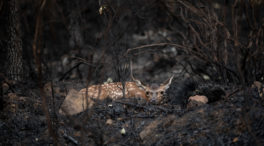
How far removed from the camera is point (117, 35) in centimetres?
698

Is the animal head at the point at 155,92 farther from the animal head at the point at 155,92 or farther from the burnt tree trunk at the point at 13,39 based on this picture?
the burnt tree trunk at the point at 13,39

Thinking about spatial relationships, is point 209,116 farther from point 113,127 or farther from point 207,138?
point 113,127

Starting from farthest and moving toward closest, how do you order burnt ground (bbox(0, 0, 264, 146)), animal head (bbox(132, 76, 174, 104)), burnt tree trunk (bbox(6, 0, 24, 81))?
burnt tree trunk (bbox(6, 0, 24, 81))
animal head (bbox(132, 76, 174, 104))
burnt ground (bbox(0, 0, 264, 146))

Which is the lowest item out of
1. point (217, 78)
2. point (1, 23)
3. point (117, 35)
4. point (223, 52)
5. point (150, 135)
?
point (150, 135)

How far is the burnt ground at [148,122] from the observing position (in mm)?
4082

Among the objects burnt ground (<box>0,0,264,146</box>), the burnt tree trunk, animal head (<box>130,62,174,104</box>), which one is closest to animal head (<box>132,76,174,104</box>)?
animal head (<box>130,62,174,104</box>)

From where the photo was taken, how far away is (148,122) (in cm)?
497

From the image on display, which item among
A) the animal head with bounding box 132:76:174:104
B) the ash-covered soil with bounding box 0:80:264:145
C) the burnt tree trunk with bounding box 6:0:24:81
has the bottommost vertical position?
the ash-covered soil with bounding box 0:80:264:145

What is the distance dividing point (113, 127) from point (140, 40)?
8.97 metres

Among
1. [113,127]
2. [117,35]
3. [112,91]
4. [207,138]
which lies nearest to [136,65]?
[117,35]

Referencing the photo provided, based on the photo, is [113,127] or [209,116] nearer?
[209,116]

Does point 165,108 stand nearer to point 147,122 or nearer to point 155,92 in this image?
point 147,122

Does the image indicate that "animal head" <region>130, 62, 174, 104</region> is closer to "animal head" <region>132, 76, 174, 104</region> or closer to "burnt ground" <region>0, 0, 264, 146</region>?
"animal head" <region>132, 76, 174, 104</region>

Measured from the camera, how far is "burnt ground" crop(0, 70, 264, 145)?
4082mm
